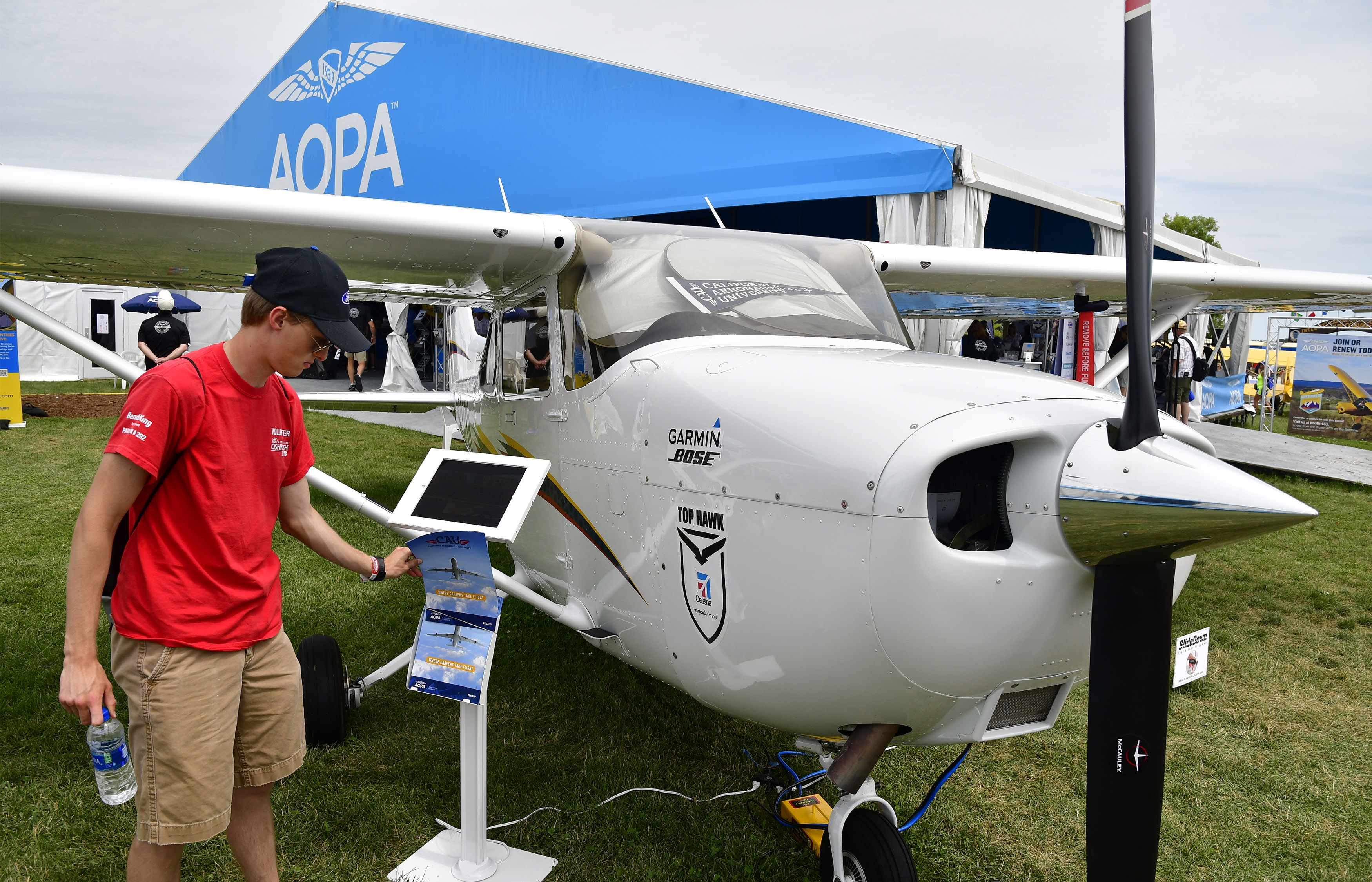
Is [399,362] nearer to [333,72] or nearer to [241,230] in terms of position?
[333,72]

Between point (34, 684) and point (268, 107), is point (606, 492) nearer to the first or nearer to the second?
point (34, 684)

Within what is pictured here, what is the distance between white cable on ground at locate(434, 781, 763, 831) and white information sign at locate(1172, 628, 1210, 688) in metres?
2.07

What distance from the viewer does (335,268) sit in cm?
198

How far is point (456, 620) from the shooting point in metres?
2.48

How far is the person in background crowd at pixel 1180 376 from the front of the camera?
39.2 feet

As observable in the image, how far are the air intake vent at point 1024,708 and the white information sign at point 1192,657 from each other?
2043mm

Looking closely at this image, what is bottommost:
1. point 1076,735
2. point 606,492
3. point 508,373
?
point 1076,735

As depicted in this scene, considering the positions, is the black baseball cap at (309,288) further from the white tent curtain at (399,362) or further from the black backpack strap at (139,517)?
the white tent curtain at (399,362)

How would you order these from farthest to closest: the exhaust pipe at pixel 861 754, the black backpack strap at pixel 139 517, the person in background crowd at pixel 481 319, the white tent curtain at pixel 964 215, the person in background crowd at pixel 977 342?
1. the person in background crowd at pixel 977 342
2. the person in background crowd at pixel 481 319
3. the white tent curtain at pixel 964 215
4. the exhaust pipe at pixel 861 754
5. the black backpack strap at pixel 139 517

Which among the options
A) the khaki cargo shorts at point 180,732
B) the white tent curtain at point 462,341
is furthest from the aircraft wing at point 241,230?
the white tent curtain at point 462,341

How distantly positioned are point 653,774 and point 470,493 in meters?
1.59

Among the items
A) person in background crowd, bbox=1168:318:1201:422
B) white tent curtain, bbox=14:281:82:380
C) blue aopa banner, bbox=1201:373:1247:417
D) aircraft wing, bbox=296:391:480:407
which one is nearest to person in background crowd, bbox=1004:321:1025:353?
blue aopa banner, bbox=1201:373:1247:417

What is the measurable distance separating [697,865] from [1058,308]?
6494mm

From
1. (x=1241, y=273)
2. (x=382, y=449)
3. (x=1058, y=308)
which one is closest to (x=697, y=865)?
(x=1241, y=273)
